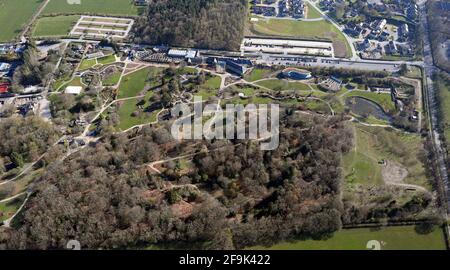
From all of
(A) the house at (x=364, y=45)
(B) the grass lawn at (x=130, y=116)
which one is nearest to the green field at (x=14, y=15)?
(B) the grass lawn at (x=130, y=116)

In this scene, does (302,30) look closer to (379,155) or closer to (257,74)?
(257,74)

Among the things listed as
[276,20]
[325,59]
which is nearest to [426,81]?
[325,59]

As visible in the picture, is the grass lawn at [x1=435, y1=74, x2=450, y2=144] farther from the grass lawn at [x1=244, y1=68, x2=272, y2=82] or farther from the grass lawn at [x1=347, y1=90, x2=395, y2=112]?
the grass lawn at [x1=244, y1=68, x2=272, y2=82]

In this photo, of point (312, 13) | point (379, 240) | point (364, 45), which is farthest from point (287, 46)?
point (379, 240)

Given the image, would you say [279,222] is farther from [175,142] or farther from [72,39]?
[72,39]

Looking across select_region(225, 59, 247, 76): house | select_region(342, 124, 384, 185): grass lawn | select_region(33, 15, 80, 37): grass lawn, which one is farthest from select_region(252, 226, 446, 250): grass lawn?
select_region(33, 15, 80, 37): grass lawn
